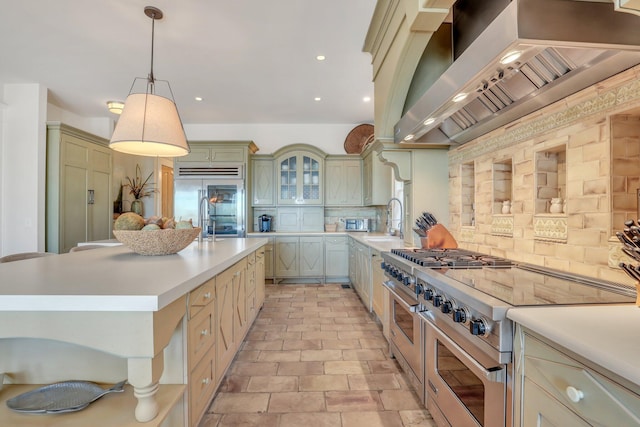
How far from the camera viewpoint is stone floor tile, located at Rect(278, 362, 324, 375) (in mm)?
2260

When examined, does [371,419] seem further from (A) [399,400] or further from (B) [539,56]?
(B) [539,56]

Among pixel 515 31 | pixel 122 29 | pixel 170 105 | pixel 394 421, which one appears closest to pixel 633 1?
pixel 515 31

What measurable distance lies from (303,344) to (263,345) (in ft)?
1.18

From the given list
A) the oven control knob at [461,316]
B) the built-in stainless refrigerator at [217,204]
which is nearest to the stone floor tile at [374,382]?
the oven control knob at [461,316]

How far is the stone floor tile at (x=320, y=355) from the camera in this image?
2.48 m

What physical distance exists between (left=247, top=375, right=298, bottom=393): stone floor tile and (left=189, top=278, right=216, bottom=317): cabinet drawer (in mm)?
788

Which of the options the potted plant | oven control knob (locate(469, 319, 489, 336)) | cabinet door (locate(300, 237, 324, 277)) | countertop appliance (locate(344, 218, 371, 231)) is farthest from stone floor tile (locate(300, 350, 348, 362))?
the potted plant

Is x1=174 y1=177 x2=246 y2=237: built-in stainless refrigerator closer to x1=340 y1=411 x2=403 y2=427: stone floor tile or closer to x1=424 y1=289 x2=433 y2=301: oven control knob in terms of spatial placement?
x1=340 y1=411 x2=403 y2=427: stone floor tile

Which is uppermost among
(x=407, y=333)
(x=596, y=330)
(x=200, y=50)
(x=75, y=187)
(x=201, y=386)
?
(x=200, y=50)

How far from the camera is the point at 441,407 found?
4.88 ft

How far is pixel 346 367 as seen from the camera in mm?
2336

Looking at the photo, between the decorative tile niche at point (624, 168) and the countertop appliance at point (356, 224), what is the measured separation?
436 cm

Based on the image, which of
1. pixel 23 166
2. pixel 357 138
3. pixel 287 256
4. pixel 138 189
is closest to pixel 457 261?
pixel 287 256

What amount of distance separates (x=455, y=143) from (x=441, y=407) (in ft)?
6.81
